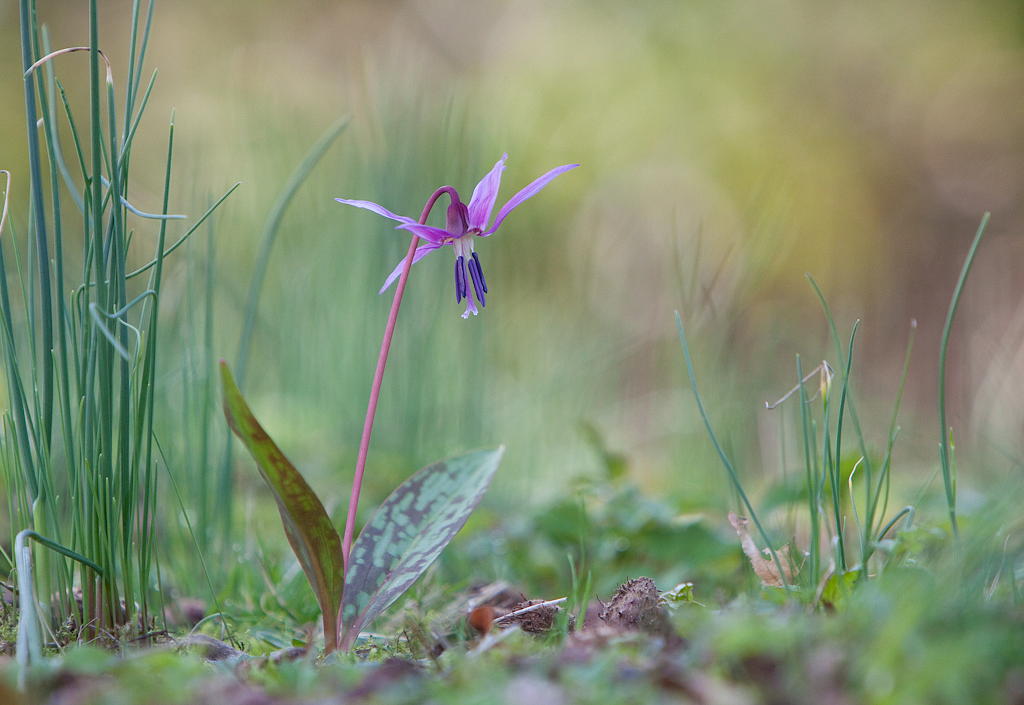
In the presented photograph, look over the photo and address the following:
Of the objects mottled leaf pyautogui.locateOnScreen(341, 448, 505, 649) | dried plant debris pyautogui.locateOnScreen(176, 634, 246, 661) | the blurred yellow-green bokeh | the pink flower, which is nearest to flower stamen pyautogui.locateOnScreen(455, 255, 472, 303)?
the pink flower

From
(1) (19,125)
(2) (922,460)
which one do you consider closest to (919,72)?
(2) (922,460)

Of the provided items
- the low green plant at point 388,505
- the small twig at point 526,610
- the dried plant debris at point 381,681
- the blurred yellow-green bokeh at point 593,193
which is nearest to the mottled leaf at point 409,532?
the low green plant at point 388,505

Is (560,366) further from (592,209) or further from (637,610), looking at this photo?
(592,209)

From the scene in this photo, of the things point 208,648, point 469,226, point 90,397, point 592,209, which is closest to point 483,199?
point 469,226

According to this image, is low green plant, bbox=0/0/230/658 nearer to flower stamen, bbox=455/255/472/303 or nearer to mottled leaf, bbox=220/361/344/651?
mottled leaf, bbox=220/361/344/651

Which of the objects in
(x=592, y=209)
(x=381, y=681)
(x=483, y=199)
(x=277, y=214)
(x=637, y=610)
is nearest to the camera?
(x=381, y=681)

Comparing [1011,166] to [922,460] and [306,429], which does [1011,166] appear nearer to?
[922,460]
